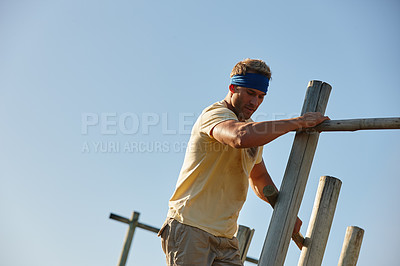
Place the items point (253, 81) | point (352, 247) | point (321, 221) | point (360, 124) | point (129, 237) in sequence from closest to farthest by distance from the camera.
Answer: point (360, 124) → point (253, 81) → point (321, 221) → point (352, 247) → point (129, 237)

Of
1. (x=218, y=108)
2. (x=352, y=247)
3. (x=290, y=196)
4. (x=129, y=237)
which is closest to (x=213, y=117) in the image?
(x=218, y=108)

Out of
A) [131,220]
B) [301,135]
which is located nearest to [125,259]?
[131,220]

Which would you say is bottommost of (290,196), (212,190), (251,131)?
(212,190)

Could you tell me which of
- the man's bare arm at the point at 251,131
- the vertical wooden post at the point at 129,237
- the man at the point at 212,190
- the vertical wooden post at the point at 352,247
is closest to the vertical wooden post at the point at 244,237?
the vertical wooden post at the point at 352,247

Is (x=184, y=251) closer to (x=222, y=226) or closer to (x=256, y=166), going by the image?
(x=222, y=226)

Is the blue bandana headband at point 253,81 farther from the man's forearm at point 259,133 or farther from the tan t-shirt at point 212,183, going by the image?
the man's forearm at point 259,133

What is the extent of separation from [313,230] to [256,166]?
59cm

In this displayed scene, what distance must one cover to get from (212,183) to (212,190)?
42 millimetres

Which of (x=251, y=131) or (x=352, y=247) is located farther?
(x=352, y=247)

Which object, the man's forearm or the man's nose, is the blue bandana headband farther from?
the man's forearm

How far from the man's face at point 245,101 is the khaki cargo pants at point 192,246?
0.79m

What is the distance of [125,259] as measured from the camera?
8922 millimetres

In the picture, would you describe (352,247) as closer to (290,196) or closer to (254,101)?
(290,196)

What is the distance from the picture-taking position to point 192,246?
3.31 metres
